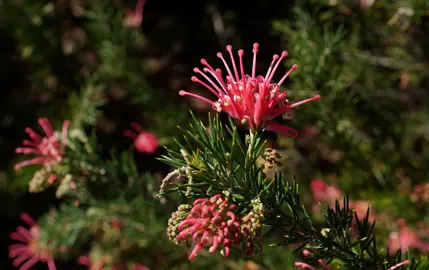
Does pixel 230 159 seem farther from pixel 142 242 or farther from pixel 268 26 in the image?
pixel 268 26

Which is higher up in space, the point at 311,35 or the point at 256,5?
the point at 256,5

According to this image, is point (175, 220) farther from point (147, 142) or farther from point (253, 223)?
point (147, 142)

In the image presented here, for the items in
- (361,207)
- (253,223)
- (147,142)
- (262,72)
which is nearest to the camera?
(253,223)

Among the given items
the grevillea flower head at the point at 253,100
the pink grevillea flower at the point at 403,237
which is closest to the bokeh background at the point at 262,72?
the pink grevillea flower at the point at 403,237

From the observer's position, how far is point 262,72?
1.41 m

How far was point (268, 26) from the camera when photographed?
1405 millimetres

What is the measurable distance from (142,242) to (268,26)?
2.44 ft

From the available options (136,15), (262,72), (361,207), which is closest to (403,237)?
(361,207)

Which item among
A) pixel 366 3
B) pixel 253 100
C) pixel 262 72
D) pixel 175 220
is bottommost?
pixel 175 220

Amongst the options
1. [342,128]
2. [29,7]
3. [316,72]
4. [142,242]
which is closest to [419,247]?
[342,128]

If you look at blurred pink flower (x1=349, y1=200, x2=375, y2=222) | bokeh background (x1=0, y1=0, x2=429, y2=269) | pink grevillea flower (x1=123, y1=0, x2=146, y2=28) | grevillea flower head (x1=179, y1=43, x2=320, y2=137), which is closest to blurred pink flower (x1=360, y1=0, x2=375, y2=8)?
bokeh background (x1=0, y1=0, x2=429, y2=269)

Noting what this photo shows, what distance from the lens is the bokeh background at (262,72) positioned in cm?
98

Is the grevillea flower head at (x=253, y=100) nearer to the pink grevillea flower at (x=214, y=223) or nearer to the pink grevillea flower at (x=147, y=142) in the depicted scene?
the pink grevillea flower at (x=214, y=223)

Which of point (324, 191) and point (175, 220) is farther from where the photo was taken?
point (324, 191)
